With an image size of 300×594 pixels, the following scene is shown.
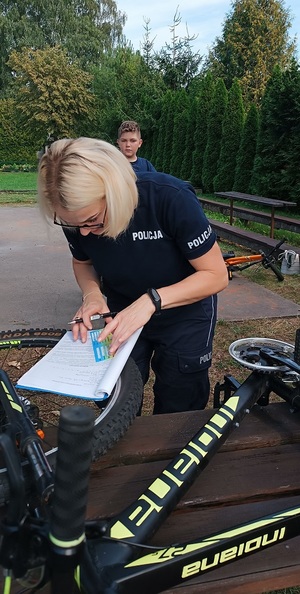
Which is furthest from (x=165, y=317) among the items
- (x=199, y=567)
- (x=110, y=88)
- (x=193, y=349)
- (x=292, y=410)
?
(x=110, y=88)

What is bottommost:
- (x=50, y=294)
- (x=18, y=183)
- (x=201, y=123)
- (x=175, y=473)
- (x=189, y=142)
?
(x=18, y=183)

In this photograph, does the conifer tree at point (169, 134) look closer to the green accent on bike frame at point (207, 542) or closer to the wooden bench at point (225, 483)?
the wooden bench at point (225, 483)

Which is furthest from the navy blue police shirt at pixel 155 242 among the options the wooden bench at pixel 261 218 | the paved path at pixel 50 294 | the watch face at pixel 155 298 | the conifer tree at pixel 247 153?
the conifer tree at pixel 247 153

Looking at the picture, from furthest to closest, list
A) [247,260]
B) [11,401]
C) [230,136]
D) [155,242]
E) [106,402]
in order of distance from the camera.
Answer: [230,136] < [247,260] < [155,242] < [106,402] < [11,401]

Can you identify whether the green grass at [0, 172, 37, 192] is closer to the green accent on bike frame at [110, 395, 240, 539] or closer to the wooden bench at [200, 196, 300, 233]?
the wooden bench at [200, 196, 300, 233]

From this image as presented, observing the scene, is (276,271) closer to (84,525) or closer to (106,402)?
(106,402)

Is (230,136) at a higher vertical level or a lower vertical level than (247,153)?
higher

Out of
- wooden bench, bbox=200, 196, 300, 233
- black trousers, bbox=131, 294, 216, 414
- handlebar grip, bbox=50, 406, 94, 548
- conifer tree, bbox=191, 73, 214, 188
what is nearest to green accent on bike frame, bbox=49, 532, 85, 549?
handlebar grip, bbox=50, 406, 94, 548

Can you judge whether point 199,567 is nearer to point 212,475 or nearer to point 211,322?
point 212,475

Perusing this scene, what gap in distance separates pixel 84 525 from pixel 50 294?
492 centimetres

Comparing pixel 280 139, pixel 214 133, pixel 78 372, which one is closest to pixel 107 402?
pixel 78 372

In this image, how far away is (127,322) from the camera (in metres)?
1.73

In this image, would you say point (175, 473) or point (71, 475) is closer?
point (71, 475)

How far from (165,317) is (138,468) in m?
0.72
